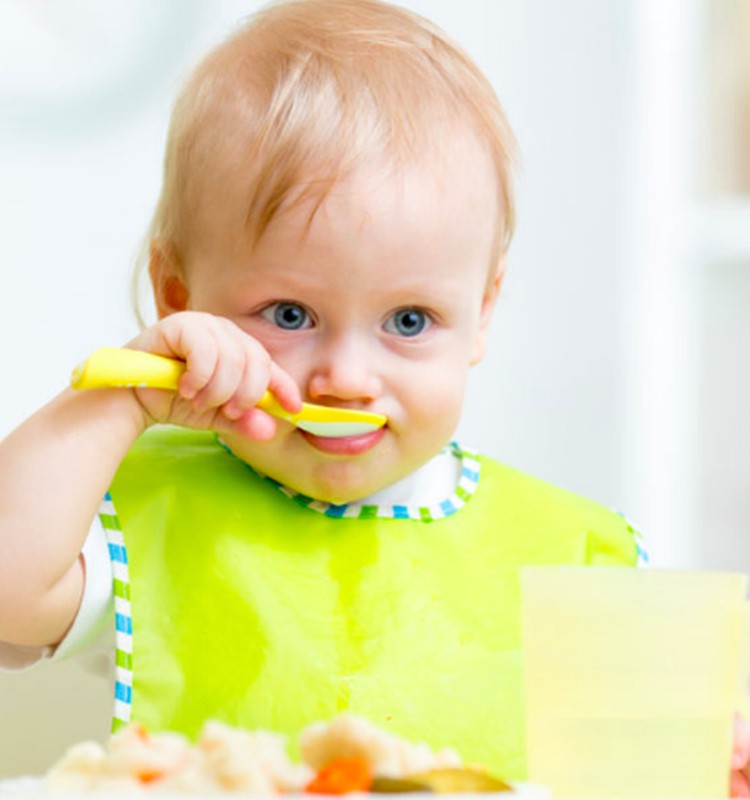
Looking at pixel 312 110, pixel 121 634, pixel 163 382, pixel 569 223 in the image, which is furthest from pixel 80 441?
pixel 569 223

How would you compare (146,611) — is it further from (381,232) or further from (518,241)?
(518,241)

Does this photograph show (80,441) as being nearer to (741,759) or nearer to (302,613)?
(302,613)

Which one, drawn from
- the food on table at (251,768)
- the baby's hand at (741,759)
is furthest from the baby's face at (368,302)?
the food on table at (251,768)

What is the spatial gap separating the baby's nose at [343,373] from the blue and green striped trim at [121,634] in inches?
7.5

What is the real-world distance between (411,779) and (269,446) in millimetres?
524

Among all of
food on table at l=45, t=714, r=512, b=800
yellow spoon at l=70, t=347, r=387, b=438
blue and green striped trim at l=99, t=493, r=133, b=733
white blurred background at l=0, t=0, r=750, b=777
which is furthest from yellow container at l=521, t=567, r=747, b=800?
white blurred background at l=0, t=0, r=750, b=777

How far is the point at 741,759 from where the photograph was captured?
889 millimetres

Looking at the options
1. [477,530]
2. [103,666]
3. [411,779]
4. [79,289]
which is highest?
[79,289]

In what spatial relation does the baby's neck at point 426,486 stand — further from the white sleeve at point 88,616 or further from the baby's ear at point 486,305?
the white sleeve at point 88,616

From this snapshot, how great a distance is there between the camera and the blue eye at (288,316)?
101 centimetres

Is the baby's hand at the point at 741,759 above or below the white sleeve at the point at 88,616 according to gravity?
below

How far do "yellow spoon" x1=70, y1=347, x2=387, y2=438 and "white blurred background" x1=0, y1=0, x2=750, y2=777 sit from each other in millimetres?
676

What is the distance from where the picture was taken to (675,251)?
2.00 m

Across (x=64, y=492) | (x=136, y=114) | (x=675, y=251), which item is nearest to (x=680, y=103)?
(x=675, y=251)
